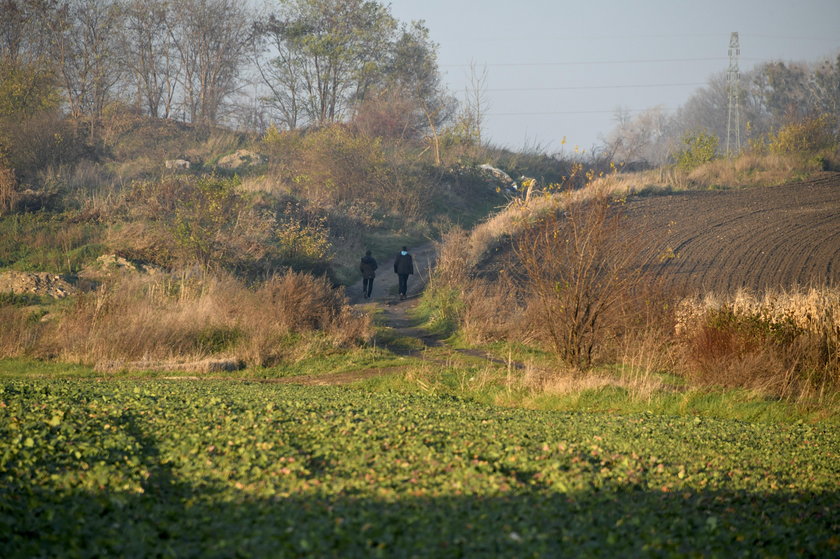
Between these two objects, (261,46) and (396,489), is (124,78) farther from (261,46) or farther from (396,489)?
(396,489)

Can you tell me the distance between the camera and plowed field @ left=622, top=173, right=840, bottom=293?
26359mm

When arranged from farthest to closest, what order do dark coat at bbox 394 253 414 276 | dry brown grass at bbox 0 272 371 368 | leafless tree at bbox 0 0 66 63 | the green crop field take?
leafless tree at bbox 0 0 66 63, dark coat at bbox 394 253 414 276, dry brown grass at bbox 0 272 371 368, the green crop field

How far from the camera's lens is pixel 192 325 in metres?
18.6

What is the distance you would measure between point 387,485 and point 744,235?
30751mm

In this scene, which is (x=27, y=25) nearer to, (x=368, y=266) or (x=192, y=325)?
(x=368, y=266)

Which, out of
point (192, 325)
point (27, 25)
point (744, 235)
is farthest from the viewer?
point (27, 25)

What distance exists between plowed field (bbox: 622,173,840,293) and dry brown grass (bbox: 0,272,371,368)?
29.2 feet

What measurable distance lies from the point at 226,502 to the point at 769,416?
30.3 ft

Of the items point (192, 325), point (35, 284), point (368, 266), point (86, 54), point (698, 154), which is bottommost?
point (192, 325)

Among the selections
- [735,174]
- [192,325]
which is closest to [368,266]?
[192,325]

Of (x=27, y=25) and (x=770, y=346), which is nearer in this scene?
(x=770, y=346)

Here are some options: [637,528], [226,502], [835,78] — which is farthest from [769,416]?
[835,78]

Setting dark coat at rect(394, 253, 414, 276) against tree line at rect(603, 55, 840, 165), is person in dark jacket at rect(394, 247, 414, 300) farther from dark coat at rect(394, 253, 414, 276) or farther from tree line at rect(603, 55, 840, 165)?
tree line at rect(603, 55, 840, 165)

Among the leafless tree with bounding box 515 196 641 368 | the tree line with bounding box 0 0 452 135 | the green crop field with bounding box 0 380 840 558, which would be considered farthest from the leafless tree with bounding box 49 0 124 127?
the green crop field with bounding box 0 380 840 558
